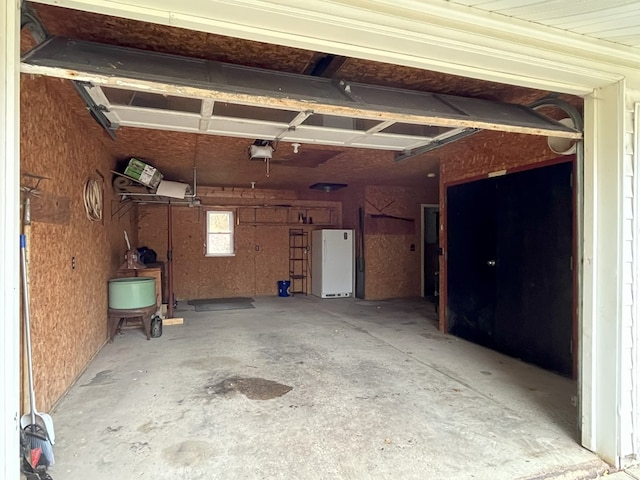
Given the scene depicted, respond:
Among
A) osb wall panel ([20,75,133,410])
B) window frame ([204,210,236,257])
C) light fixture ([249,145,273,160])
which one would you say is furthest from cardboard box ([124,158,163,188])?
window frame ([204,210,236,257])

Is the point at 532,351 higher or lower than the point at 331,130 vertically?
lower

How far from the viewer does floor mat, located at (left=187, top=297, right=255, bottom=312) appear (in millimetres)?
7201

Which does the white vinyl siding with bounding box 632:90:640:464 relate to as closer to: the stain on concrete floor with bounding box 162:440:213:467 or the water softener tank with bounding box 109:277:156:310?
the stain on concrete floor with bounding box 162:440:213:467

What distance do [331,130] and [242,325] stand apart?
3.59 m

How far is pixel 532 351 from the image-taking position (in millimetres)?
3920

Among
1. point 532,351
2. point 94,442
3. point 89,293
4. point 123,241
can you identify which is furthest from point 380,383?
point 123,241

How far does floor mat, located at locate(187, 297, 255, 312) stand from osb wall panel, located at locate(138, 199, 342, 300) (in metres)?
0.34

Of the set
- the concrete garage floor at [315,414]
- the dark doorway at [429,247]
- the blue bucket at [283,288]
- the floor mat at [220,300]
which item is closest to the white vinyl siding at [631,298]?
the concrete garage floor at [315,414]

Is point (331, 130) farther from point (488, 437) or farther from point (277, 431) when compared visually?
point (488, 437)

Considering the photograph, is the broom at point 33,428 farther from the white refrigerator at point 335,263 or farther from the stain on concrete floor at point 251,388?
the white refrigerator at point 335,263

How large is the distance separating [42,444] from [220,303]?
574cm

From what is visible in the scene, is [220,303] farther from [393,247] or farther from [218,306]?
[393,247]

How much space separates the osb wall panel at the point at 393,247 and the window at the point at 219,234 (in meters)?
3.17

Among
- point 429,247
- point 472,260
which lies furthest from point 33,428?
point 429,247
